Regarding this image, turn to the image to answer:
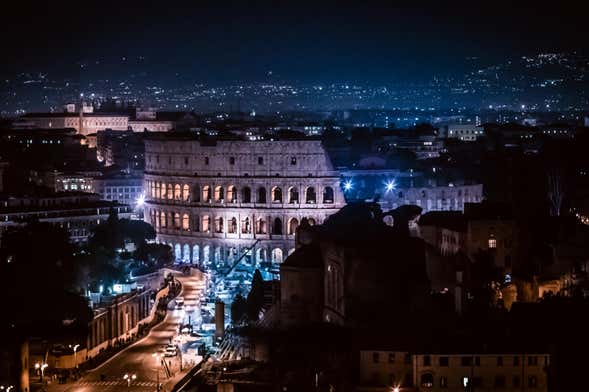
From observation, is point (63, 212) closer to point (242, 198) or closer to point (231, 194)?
point (231, 194)

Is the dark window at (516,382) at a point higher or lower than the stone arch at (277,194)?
lower

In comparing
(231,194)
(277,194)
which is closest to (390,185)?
(277,194)

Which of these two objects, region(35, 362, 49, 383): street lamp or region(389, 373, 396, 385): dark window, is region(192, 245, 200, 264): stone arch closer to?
region(35, 362, 49, 383): street lamp

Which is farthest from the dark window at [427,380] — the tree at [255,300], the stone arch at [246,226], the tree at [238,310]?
the stone arch at [246,226]

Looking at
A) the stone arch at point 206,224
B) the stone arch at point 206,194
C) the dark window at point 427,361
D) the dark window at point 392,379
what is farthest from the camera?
the stone arch at point 206,194

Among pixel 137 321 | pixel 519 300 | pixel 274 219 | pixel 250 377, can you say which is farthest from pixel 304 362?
pixel 274 219

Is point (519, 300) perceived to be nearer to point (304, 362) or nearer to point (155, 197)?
point (304, 362)

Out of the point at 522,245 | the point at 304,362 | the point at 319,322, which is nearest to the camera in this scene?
the point at 304,362

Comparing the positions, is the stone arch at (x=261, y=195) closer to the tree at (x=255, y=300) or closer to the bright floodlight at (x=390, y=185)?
the bright floodlight at (x=390, y=185)
